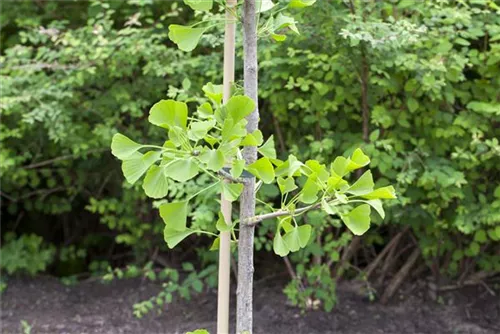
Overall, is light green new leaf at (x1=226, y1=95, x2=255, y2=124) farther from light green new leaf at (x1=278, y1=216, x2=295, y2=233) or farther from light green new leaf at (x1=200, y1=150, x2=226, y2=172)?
light green new leaf at (x1=278, y1=216, x2=295, y2=233)

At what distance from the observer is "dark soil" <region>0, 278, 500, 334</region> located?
3674 millimetres

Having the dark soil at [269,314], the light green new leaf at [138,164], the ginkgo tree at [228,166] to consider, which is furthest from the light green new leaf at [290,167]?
the dark soil at [269,314]

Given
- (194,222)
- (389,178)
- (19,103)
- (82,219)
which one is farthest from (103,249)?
(389,178)

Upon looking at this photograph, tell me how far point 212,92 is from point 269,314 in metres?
2.31

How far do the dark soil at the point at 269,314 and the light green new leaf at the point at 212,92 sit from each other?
6.68 ft

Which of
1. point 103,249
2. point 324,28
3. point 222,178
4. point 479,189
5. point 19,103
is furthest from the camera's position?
point 103,249

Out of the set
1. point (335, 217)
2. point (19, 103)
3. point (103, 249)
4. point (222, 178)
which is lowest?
point (103, 249)

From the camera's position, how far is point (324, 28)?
3.27 meters

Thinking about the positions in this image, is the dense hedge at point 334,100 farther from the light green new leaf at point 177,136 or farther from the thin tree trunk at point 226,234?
the light green new leaf at point 177,136

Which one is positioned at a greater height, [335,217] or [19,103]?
[19,103]

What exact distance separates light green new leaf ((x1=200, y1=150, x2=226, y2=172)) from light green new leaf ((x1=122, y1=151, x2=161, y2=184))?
0.34 feet

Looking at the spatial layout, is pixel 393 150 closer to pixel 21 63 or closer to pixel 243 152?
pixel 243 152

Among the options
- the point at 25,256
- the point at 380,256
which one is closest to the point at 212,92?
the point at 380,256

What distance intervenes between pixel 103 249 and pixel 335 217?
2.47m
